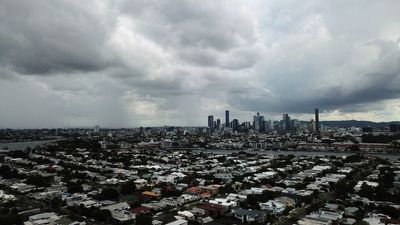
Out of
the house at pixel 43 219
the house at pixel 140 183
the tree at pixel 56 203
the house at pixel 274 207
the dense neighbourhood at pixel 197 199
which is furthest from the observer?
the house at pixel 140 183

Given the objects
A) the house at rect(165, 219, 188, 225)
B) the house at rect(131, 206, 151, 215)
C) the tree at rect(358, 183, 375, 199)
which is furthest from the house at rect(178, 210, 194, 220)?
the tree at rect(358, 183, 375, 199)

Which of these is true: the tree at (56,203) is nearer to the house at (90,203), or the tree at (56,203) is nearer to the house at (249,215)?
the house at (90,203)

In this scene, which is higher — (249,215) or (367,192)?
(367,192)

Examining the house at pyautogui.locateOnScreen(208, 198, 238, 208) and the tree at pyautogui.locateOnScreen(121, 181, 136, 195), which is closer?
the house at pyautogui.locateOnScreen(208, 198, 238, 208)

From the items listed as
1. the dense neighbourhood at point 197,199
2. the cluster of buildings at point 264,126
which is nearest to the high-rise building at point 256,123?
the cluster of buildings at point 264,126

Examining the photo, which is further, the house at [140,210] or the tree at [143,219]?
the house at [140,210]

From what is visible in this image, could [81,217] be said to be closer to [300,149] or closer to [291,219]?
[291,219]

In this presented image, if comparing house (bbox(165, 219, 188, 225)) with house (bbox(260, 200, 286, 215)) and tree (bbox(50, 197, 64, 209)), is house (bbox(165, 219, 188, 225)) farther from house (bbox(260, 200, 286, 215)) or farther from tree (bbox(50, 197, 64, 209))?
tree (bbox(50, 197, 64, 209))

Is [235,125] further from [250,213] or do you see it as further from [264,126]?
[250,213]

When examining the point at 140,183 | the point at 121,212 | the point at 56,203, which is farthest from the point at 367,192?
the point at 56,203
